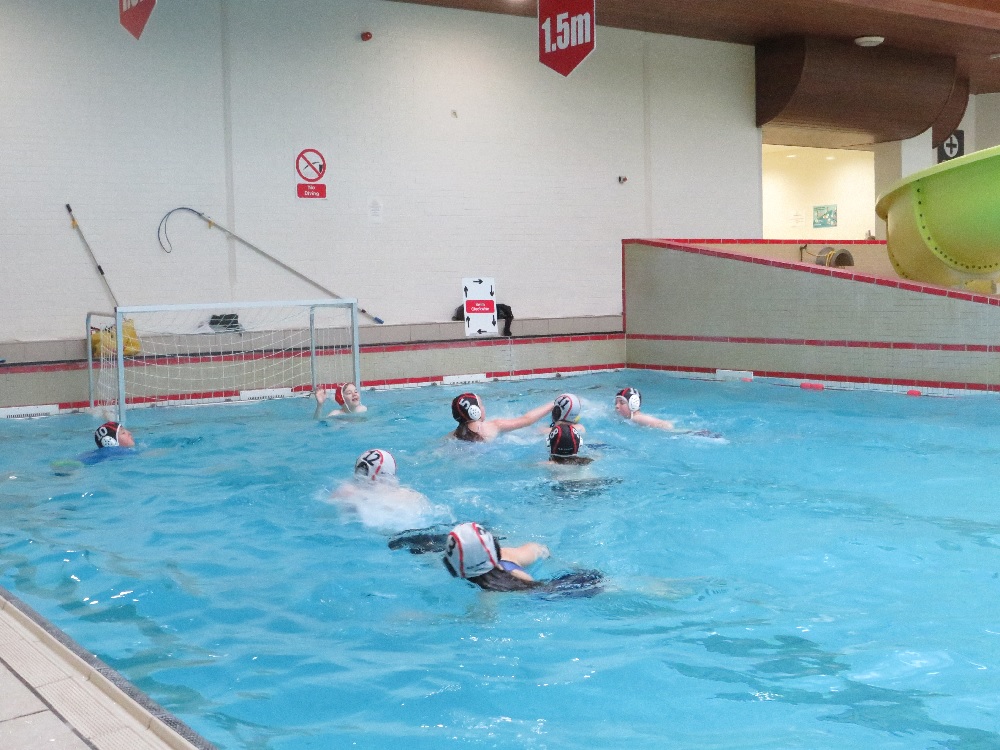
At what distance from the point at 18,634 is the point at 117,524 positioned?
2.77 metres

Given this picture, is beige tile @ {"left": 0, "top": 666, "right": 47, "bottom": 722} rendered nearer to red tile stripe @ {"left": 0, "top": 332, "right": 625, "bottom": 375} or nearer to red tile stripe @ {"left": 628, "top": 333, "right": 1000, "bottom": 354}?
red tile stripe @ {"left": 0, "top": 332, "right": 625, "bottom": 375}

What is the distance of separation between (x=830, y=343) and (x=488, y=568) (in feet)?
27.6

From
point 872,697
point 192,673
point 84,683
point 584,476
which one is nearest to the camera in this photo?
point 84,683

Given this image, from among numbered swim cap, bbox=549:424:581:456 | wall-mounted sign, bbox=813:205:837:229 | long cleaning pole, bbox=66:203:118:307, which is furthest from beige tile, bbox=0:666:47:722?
wall-mounted sign, bbox=813:205:837:229

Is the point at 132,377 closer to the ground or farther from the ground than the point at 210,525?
farther from the ground

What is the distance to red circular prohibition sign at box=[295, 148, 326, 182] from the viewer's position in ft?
43.1

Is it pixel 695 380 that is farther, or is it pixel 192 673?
pixel 695 380

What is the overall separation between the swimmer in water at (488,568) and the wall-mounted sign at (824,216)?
20.9 metres

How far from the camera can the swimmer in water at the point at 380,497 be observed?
6148 millimetres

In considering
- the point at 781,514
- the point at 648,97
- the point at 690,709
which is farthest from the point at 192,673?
the point at 648,97

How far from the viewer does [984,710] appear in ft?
10.5

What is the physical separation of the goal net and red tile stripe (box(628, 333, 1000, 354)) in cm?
470

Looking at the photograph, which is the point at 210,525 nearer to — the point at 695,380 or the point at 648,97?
the point at 695,380

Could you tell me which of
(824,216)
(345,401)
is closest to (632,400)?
(345,401)
